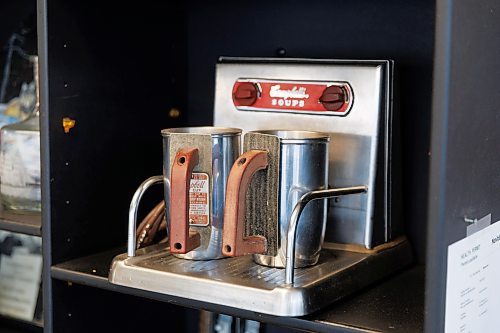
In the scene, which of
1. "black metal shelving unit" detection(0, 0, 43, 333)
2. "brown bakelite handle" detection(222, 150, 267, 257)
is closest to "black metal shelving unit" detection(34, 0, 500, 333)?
"brown bakelite handle" detection(222, 150, 267, 257)

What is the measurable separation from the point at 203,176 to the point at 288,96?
277 mm

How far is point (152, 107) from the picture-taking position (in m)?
1.61

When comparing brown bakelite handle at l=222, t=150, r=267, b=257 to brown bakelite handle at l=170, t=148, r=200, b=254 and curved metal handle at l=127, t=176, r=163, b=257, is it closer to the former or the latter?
brown bakelite handle at l=170, t=148, r=200, b=254

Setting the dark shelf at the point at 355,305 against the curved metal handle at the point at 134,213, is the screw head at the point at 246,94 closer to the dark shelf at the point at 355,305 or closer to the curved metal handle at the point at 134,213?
the curved metal handle at the point at 134,213

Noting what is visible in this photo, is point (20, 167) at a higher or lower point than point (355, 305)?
higher


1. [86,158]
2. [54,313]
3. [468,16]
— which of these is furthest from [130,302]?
[468,16]

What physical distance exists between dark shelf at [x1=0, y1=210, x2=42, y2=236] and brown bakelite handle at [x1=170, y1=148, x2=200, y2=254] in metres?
0.36

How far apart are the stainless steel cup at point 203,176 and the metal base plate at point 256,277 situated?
4 cm

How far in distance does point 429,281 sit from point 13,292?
126 centimetres

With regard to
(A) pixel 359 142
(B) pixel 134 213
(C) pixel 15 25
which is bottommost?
(B) pixel 134 213

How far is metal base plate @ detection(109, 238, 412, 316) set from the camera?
1117 millimetres

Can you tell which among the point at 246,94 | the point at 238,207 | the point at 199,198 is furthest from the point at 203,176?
the point at 246,94

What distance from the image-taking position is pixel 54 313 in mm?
1417

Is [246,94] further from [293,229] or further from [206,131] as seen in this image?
[293,229]
